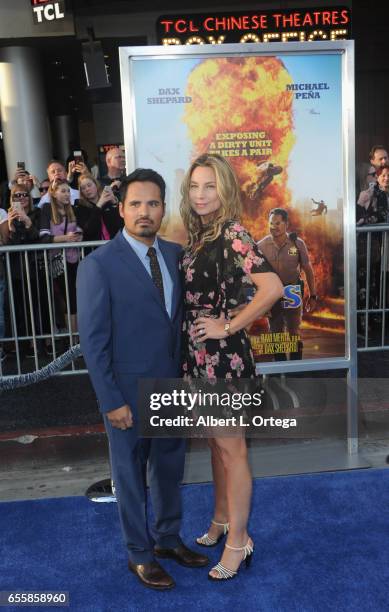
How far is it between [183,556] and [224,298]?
4.19 ft

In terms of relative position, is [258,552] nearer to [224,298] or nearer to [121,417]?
[121,417]

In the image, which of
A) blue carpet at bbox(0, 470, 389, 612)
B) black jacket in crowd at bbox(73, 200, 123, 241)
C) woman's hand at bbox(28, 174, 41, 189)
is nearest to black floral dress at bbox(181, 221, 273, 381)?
blue carpet at bbox(0, 470, 389, 612)

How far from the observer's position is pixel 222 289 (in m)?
2.76

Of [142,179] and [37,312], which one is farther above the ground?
[142,179]

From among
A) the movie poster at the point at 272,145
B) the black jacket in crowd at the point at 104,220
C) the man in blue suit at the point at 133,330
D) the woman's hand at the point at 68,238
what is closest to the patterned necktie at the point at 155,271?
the man in blue suit at the point at 133,330

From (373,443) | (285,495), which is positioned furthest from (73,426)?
(373,443)

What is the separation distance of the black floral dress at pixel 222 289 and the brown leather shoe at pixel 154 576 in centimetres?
90

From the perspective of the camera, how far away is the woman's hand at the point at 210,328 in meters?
2.71

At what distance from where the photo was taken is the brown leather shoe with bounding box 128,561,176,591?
2.79 meters

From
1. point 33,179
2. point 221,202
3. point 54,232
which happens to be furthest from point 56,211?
point 221,202

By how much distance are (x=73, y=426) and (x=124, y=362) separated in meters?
2.46

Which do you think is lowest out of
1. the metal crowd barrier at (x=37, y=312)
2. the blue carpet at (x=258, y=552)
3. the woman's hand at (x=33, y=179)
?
the blue carpet at (x=258, y=552)

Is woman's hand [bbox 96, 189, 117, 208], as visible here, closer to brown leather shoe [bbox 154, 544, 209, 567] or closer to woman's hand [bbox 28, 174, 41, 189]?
woman's hand [bbox 28, 174, 41, 189]

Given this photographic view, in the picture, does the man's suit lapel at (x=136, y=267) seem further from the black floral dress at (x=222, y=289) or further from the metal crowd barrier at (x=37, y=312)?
the metal crowd barrier at (x=37, y=312)
